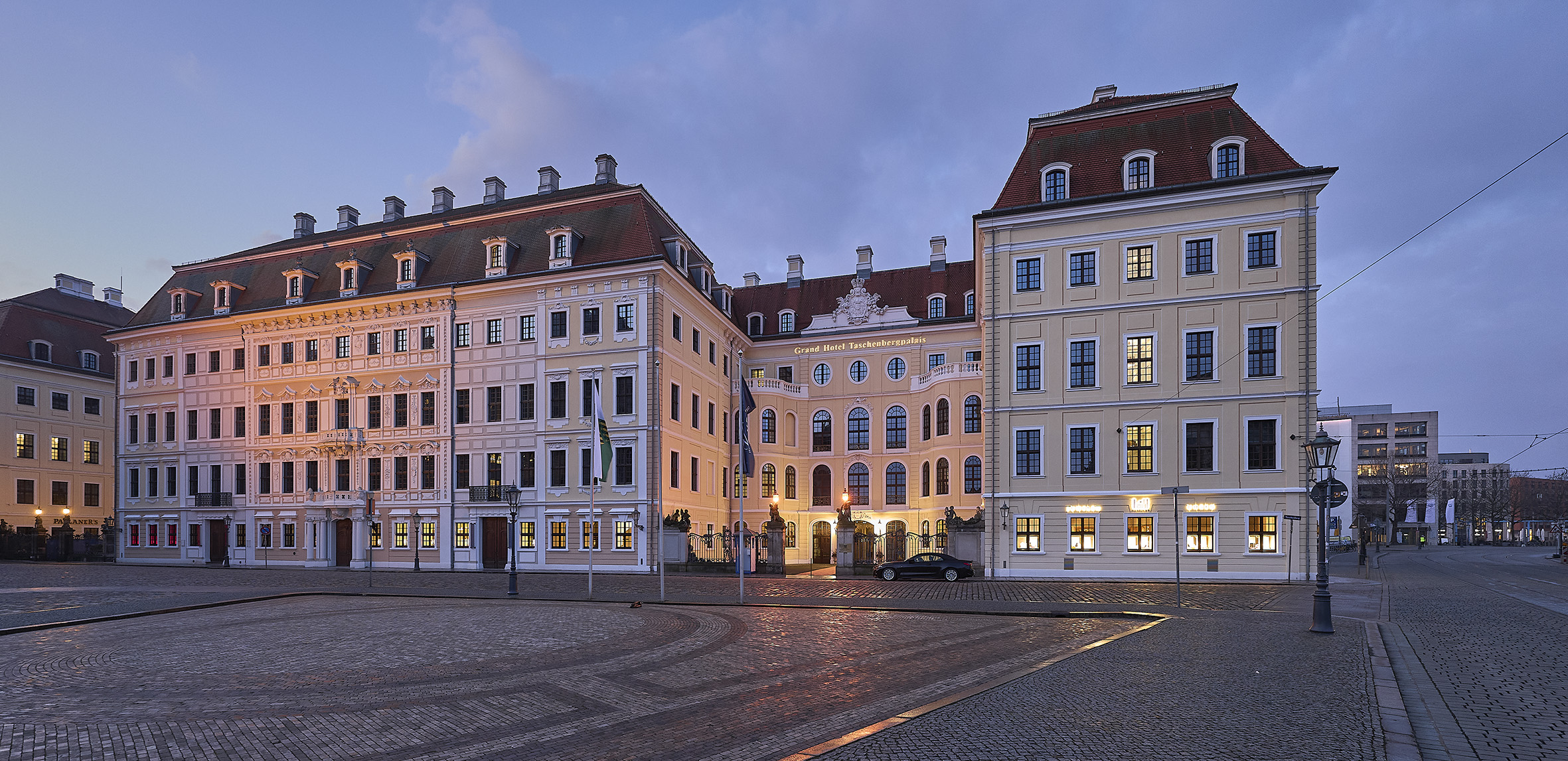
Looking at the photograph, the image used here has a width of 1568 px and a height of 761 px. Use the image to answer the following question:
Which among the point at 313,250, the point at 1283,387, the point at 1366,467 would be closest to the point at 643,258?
the point at 313,250

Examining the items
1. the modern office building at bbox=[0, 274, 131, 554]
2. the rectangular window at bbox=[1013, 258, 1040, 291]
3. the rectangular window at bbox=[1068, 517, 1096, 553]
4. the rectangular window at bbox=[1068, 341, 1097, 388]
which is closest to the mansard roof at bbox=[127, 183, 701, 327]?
the modern office building at bbox=[0, 274, 131, 554]

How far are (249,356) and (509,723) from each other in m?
48.8

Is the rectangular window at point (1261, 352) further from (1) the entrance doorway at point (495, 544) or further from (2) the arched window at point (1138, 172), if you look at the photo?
(1) the entrance doorway at point (495, 544)

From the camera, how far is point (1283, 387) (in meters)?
34.8

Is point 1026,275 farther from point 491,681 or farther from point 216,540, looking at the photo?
point 216,540

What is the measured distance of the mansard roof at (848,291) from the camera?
181 ft

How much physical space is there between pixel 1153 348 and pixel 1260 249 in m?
5.49

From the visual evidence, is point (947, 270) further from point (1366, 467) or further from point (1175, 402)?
point (1366, 467)

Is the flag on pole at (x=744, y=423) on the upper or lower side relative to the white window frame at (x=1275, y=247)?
lower

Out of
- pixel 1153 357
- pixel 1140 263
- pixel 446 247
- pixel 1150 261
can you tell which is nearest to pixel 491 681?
pixel 1153 357

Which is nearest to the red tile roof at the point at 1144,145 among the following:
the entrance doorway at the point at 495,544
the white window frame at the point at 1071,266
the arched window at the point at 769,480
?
the white window frame at the point at 1071,266

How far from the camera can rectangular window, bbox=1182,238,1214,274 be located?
36062 mm

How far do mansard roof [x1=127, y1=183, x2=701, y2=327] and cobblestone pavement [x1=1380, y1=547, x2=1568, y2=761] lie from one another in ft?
106

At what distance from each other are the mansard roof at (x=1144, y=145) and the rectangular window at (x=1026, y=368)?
6.04 metres
